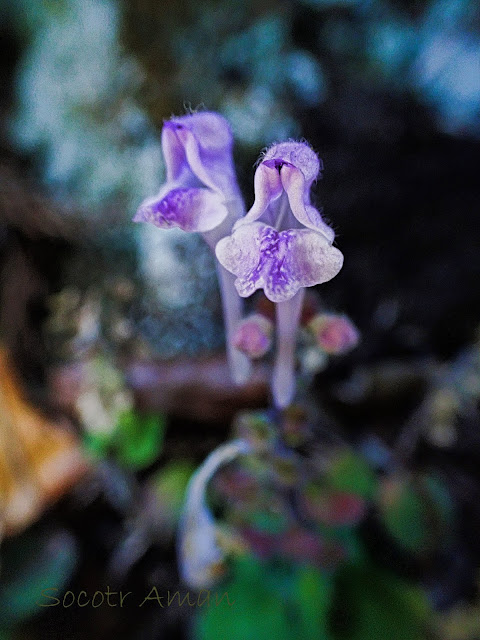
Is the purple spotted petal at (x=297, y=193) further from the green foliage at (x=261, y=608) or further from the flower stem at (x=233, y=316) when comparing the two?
the green foliage at (x=261, y=608)

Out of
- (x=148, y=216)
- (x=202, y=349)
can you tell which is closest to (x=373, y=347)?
(x=202, y=349)

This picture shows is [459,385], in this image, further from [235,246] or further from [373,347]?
[235,246]

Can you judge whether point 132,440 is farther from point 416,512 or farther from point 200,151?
point 200,151

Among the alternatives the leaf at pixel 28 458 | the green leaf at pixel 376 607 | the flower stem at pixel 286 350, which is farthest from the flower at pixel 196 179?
the leaf at pixel 28 458

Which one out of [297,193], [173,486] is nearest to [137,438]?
[173,486]

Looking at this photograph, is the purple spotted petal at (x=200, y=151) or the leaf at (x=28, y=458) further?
the leaf at (x=28, y=458)

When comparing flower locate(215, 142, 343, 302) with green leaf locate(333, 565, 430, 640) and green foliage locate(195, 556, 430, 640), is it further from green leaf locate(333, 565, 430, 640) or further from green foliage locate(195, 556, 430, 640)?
green leaf locate(333, 565, 430, 640)
